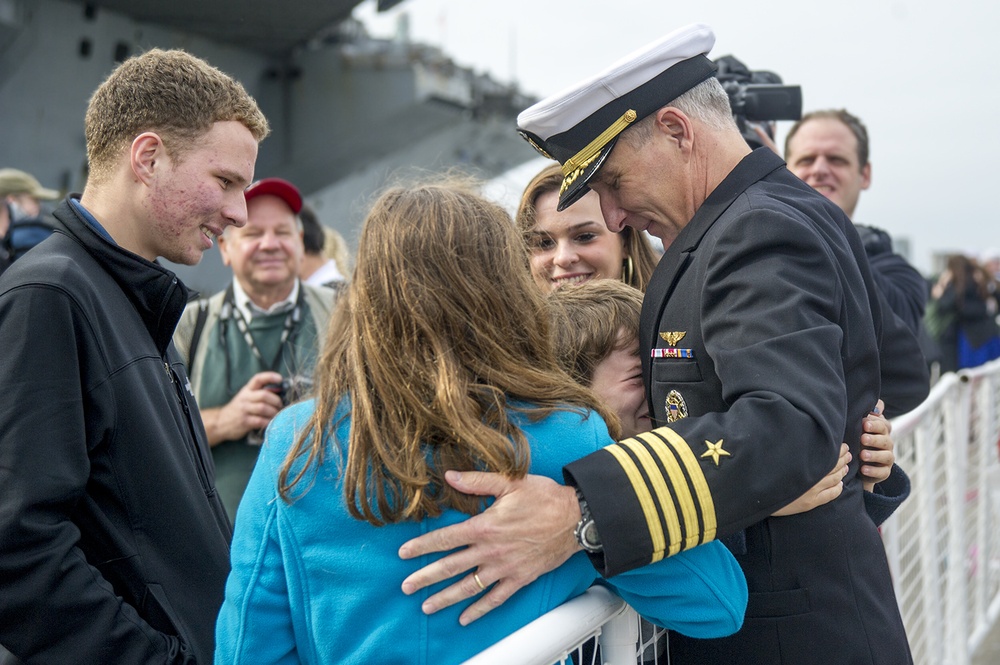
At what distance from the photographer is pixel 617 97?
1.69m

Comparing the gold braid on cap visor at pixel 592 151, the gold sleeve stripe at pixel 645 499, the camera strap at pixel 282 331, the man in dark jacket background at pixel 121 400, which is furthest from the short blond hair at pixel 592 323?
the camera strap at pixel 282 331

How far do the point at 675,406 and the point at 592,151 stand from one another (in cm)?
51

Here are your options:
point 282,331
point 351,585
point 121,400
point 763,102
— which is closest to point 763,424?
point 351,585

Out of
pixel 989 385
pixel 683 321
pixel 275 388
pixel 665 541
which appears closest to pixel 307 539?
pixel 665 541

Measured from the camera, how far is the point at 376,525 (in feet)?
4.16

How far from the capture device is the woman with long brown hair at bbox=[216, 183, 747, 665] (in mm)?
1273

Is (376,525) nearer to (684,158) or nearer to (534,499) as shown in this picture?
(534,499)

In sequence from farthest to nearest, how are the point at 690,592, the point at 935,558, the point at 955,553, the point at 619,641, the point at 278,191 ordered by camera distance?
the point at 955,553
the point at 278,191
the point at 935,558
the point at 619,641
the point at 690,592

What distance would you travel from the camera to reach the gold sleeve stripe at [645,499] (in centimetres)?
130

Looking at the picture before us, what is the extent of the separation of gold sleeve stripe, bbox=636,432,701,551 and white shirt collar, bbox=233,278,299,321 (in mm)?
Result: 2611

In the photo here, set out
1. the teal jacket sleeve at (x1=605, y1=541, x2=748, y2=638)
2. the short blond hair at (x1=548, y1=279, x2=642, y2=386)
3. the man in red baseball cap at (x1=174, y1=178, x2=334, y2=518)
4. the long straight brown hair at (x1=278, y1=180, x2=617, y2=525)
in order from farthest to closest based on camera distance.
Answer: the man in red baseball cap at (x1=174, y1=178, x2=334, y2=518) → the short blond hair at (x1=548, y1=279, x2=642, y2=386) → the teal jacket sleeve at (x1=605, y1=541, x2=748, y2=638) → the long straight brown hair at (x1=278, y1=180, x2=617, y2=525)

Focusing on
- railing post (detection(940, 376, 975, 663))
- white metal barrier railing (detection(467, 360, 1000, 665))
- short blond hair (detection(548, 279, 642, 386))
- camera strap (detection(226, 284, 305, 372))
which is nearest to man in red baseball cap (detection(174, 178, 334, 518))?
camera strap (detection(226, 284, 305, 372))

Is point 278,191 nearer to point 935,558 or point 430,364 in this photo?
point 430,364

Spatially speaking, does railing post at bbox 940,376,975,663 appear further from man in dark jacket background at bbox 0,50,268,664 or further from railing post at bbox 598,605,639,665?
man in dark jacket background at bbox 0,50,268,664
